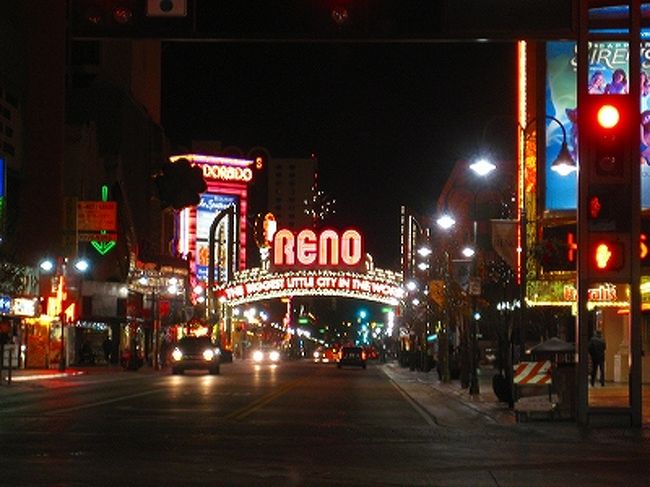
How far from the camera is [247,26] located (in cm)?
1948

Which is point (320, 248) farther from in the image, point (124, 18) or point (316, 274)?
point (124, 18)

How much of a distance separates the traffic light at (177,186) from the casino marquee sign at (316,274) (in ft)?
302

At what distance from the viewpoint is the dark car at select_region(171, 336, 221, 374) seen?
63188mm

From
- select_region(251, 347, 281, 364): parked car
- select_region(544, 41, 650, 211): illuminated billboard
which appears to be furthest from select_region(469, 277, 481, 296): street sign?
select_region(251, 347, 281, 364): parked car

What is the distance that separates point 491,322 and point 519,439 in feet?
66.3

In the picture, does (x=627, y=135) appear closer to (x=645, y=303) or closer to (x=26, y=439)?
(x=26, y=439)

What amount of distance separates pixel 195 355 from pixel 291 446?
4299cm

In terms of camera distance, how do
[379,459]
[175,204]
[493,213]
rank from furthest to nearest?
[493,213] < [379,459] < [175,204]

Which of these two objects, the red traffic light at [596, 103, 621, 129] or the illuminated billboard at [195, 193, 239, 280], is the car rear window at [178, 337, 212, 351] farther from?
the illuminated billboard at [195, 193, 239, 280]

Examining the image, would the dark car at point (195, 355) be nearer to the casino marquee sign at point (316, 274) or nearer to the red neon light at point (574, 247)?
the red neon light at point (574, 247)

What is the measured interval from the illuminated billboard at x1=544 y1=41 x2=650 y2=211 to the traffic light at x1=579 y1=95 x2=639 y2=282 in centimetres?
2354

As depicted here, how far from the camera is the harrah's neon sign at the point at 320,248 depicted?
360 feet

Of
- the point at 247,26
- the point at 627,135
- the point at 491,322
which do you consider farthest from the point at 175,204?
the point at 491,322

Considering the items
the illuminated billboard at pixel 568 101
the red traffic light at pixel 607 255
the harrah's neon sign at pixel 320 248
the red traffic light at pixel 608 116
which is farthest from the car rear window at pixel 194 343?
the harrah's neon sign at pixel 320 248
